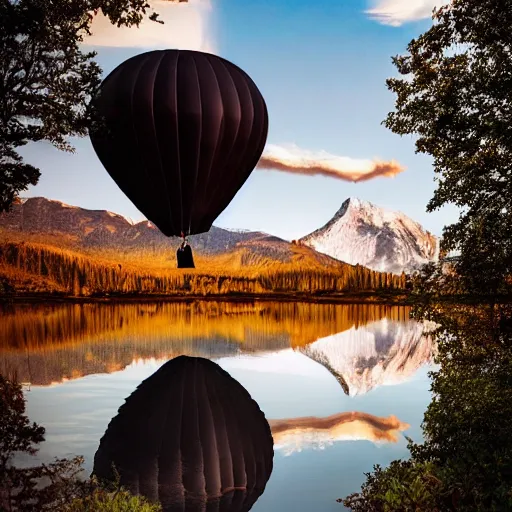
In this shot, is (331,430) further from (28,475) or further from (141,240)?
(141,240)

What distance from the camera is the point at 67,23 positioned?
24.6 m

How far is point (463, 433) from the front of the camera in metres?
14.7

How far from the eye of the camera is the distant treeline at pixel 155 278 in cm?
9619

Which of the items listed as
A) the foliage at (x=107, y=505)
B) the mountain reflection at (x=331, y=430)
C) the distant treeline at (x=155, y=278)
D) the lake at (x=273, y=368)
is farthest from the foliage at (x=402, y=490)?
the distant treeline at (x=155, y=278)

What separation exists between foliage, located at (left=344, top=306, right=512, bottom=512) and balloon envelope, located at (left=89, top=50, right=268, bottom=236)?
11761 millimetres

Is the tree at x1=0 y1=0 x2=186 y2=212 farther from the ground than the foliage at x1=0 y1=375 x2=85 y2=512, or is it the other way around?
the tree at x1=0 y1=0 x2=186 y2=212

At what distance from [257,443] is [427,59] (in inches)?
515

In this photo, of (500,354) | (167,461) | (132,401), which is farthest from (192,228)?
(500,354)

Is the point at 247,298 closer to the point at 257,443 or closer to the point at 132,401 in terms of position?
the point at 132,401

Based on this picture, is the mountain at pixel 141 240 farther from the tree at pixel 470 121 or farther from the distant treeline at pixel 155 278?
the tree at pixel 470 121

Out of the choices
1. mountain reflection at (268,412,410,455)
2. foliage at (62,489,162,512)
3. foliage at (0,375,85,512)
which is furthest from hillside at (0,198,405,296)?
foliage at (62,489,162,512)

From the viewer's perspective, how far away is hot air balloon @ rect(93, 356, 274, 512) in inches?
722

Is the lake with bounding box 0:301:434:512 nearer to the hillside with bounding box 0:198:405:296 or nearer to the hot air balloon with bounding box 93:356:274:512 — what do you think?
the hot air balloon with bounding box 93:356:274:512

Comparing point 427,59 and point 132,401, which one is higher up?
point 427,59
